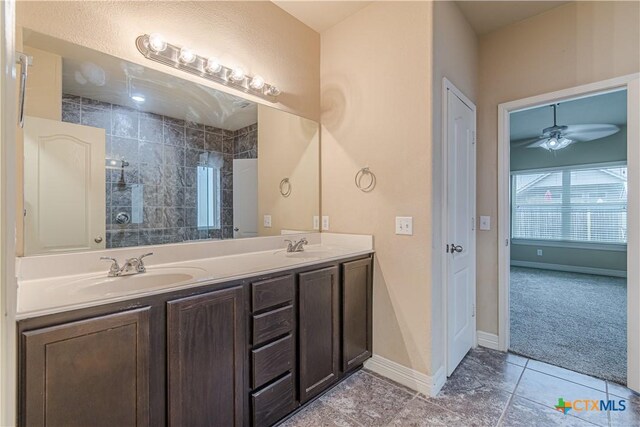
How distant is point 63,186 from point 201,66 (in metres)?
1.00

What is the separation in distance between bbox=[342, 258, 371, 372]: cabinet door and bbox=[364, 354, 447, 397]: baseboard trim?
107 millimetres

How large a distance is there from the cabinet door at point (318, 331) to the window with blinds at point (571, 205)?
569 cm

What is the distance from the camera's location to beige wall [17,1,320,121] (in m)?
1.39

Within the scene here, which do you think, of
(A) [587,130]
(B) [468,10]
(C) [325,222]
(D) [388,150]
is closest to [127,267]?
(C) [325,222]

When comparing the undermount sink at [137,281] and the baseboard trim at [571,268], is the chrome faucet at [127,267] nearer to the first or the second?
the undermount sink at [137,281]

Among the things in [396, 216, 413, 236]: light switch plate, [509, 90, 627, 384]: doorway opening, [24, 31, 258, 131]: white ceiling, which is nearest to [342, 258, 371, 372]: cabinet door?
[396, 216, 413, 236]: light switch plate

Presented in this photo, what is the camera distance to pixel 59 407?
3.13ft

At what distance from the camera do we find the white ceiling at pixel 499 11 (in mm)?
2248

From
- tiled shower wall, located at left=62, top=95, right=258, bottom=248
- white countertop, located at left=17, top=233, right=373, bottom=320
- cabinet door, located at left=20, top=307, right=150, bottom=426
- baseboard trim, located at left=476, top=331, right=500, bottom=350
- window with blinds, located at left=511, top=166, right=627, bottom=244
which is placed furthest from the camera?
window with blinds, located at left=511, top=166, right=627, bottom=244

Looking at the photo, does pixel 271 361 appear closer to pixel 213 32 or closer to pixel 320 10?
pixel 213 32

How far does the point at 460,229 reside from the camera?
2.29 m

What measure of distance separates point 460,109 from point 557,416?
2.06 m

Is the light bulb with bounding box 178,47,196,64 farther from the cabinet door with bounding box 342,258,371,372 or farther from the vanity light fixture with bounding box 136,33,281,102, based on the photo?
the cabinet door with bounding box 342,258,371,372

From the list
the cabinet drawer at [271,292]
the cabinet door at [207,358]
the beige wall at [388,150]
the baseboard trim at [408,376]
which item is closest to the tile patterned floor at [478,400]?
the baseboard trim at [408,376]
